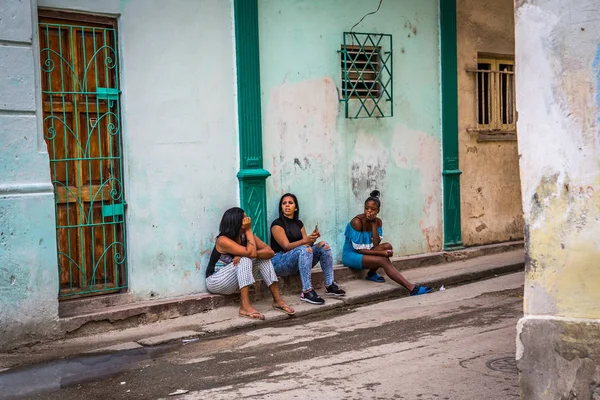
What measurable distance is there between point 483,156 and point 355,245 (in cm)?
286

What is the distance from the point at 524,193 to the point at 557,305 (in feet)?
1.91

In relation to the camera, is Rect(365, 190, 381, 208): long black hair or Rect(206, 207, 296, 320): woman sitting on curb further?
Rect(365, 190, 381, 208): long black hair

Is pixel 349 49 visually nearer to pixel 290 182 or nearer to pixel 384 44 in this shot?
pixel 384 44

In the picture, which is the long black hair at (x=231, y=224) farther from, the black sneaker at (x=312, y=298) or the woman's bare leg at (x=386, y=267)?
the woman's bare leg at (x=386, y=267)

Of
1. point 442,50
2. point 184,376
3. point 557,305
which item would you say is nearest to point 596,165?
point 557,305

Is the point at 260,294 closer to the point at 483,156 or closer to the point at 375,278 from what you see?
the point at 375,278

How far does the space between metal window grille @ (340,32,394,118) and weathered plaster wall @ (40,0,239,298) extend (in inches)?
66.4

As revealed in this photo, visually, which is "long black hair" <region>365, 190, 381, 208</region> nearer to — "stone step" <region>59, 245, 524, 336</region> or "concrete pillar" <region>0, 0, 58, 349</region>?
"stone step" <region>59, 245, 524, 336</region>

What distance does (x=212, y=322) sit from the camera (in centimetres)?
771

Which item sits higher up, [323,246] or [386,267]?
[323,246]

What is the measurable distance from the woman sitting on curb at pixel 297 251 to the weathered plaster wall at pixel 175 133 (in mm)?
553

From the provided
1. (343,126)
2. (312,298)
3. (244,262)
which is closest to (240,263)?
(244,262)

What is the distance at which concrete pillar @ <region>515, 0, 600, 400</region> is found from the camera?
398 cm

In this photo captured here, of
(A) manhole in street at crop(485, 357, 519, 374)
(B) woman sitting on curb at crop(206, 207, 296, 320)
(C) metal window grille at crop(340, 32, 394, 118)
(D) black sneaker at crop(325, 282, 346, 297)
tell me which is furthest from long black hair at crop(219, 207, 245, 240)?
(A) manhole in street at crop(485, 357, 519, 374)
